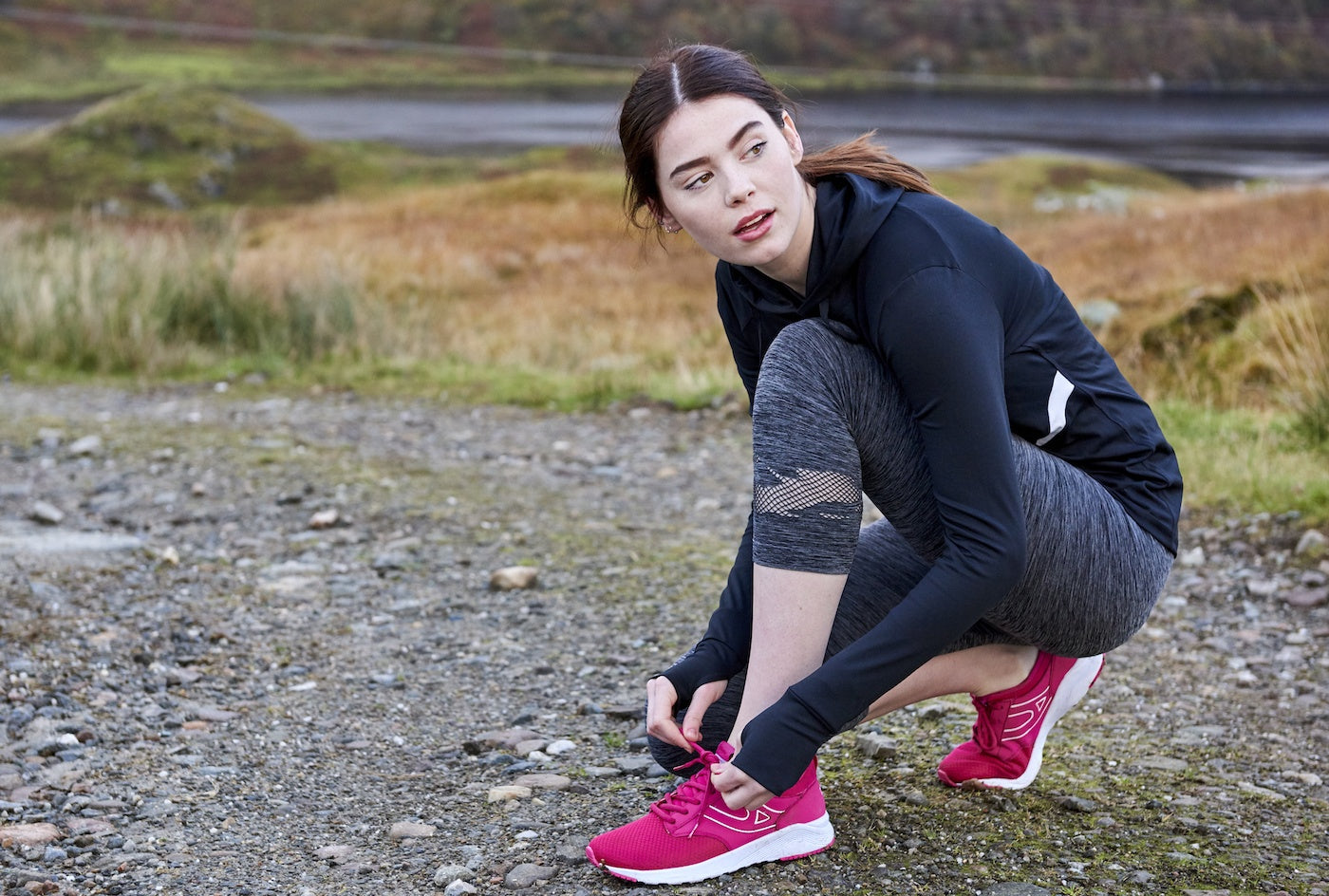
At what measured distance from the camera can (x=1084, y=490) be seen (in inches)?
78.0

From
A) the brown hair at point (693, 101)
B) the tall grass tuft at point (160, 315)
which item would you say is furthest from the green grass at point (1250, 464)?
the tall grass tuft at point (160, 315)

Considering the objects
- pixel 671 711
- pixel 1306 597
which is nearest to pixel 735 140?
pixel 671 711

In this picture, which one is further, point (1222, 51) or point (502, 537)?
point (1222, 51)

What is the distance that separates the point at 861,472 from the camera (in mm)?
1917

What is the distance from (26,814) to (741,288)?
161 centimetres

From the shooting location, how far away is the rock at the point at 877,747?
2.52 m

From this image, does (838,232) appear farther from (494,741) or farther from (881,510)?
(494,741)

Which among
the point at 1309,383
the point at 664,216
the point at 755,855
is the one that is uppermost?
the point at 664,216

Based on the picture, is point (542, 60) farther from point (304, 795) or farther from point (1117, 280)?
point (304, 795)

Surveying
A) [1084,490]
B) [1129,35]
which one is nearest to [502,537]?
[1084,490]

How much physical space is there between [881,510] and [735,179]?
56 centimetres

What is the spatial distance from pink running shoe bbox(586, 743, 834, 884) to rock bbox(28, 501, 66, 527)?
314 centimetres

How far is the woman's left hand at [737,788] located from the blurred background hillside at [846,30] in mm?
38371

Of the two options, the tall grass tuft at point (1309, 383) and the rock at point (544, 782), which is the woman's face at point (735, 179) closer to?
the rock at point (544, 782)
